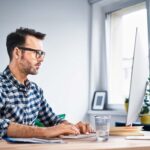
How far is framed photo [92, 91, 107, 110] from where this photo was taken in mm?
4188

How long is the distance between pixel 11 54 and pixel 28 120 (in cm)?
51

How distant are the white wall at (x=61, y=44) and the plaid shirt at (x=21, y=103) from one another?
168 centimetres

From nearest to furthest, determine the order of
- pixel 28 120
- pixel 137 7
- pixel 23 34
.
Result: pixel 28 120
pixel 23 34
pixel 137 7

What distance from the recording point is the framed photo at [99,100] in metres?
4.19

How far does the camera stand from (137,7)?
12.9 feet

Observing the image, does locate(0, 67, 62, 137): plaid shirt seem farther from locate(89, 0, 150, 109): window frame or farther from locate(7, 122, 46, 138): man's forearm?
locate(89, 0, 150, 109): window frame

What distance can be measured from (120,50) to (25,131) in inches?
116

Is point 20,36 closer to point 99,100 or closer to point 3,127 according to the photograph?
point 3,127

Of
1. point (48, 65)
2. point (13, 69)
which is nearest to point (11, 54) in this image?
point (13, 69)

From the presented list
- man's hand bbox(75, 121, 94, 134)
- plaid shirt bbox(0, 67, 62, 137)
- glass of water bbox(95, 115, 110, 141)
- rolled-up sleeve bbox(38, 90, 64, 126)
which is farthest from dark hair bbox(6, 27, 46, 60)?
glass of water bbox(95, 115, 110, 141)

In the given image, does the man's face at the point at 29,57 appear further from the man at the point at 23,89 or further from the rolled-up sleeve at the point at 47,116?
the rolled-up sleeve at the point at 47,116

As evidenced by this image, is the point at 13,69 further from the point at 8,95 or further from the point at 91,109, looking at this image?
the point at 91,109

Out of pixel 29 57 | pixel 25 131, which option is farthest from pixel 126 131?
pixel 29 57

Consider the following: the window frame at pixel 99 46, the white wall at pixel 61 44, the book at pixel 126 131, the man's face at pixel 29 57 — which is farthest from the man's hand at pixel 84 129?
the window frame at pixel 99 46
